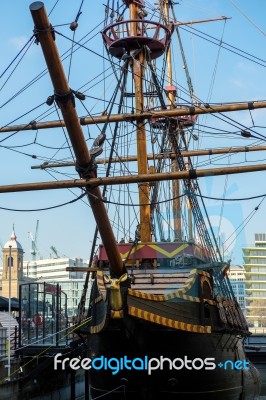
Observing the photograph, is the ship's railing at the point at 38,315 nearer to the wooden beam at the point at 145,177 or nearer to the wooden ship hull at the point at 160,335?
the wooden ship hull at the point at 160,335

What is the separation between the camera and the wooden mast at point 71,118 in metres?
10.7

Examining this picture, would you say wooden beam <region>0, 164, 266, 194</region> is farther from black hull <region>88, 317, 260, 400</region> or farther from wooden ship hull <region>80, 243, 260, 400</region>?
black hull <region>88, 317, 260, 400</region>

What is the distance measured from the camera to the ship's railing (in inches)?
850

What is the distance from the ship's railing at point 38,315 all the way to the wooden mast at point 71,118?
8.33 metres


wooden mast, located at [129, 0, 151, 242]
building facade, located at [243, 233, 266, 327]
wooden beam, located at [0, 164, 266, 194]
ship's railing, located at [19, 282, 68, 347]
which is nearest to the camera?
wooden beam, located at [0, 164, 266, 194]

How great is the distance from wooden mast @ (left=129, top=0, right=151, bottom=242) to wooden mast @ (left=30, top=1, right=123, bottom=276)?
5982 mm

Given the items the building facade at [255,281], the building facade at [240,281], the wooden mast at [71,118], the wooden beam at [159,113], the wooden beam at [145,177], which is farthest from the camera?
the building facade at [240,281]

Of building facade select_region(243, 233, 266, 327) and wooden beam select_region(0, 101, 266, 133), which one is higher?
wooden beam select_region(0, 101, 266, 133)

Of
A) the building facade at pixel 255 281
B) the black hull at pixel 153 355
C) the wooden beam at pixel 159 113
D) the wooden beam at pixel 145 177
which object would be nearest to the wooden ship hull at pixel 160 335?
the black hull at pixel 153 355

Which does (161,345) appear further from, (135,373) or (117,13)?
(117,13)

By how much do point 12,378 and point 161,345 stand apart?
6.05 metres

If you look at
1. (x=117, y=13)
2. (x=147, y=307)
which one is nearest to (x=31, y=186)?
(x=147, y=307)

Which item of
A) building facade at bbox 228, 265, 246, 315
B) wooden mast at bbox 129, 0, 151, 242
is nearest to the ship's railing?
wooden mast at bbox 129, 0, 151, 242

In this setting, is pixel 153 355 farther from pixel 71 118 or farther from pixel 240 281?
pixel 240 281
